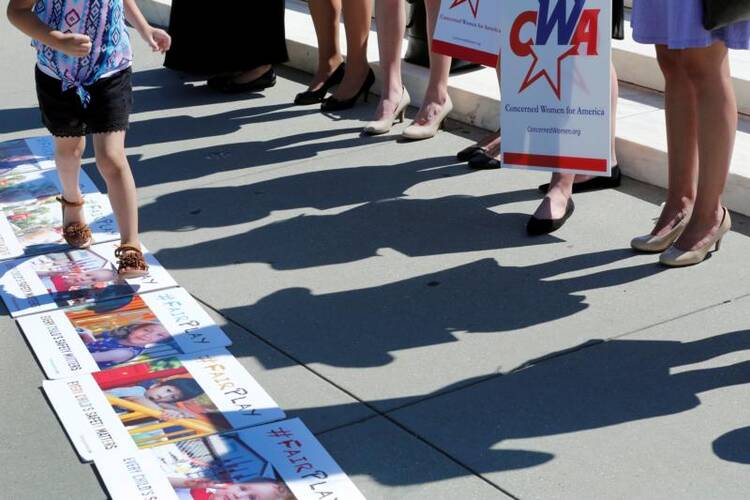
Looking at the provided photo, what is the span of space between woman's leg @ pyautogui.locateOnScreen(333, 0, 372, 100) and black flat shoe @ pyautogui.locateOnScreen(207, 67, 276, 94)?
0.59 meters

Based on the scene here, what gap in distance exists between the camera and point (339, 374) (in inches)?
144

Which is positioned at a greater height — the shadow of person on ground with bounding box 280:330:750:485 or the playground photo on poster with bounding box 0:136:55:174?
the playground photo on poster with bounding box 0:136:55:174

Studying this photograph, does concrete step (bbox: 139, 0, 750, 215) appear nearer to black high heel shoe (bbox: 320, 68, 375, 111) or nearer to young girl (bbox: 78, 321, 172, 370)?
black high heel shoe (bbox: 320, 68, 375, 111)

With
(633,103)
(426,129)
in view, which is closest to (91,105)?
(426,129)

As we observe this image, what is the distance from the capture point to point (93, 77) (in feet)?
13.7

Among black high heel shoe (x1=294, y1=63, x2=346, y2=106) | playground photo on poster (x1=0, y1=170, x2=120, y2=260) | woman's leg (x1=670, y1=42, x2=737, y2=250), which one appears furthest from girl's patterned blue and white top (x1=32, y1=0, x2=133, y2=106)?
black high heel shoe (x1=294, y1=63, x2=346, y2=106)

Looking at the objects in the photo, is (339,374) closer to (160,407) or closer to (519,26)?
(160,407)

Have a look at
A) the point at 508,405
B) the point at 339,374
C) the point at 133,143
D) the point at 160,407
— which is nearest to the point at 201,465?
the point at 160,407

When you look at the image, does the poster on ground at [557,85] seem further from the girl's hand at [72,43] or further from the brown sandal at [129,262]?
the girl's hand at [72,43]

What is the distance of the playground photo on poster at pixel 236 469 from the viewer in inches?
120

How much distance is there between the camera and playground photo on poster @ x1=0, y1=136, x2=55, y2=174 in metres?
5.66

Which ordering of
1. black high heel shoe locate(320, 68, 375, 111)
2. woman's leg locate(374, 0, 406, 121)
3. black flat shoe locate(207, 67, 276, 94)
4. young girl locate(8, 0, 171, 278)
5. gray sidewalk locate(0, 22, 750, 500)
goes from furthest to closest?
black flat shoe locate(207, 67, 276, 94) < black high heel shoe locate(320, 68, 375, 111) < woman's leg locate(374, 0, 406, 121) < young girl locate(8, 0, 171, 278) < gray sidewalk locate(0, 22, 750, 500)

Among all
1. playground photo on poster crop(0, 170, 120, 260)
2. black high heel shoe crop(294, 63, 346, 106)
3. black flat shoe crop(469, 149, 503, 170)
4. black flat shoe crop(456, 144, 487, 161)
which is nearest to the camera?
playground photo on poster crop(0, 170, 120, 260)

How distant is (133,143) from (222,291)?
2.05 m
